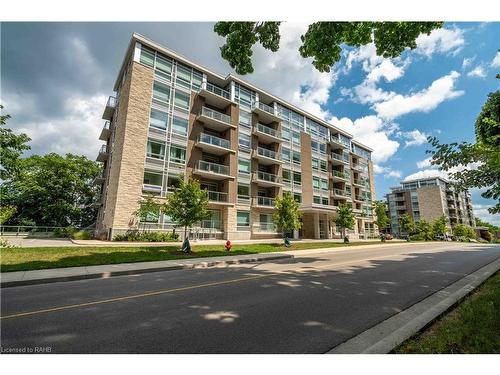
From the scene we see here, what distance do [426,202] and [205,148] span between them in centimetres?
8319

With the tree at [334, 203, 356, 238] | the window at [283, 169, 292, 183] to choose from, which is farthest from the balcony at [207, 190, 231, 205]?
the tree at [334, 203, 356, 238]

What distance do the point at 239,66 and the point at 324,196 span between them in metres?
→ 37.2

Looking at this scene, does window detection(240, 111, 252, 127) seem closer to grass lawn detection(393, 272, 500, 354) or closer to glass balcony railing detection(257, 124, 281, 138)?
glass balcony railing detection(257, 124, 281, 138)

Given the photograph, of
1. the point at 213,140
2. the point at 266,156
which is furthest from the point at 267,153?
the point at 213,140

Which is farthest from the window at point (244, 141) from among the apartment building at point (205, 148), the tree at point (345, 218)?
the tree at point (345, 218)

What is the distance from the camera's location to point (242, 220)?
102 feet

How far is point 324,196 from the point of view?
144ft

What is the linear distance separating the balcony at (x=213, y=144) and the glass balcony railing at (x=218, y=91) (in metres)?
6.29

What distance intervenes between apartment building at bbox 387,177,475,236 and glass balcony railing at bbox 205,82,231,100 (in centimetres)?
7570

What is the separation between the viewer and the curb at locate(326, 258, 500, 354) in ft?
12.2

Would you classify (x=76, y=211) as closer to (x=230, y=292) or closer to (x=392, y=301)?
(x=230, y=292)

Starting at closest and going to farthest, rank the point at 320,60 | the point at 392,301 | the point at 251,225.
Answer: the point at 392,301 → the point at 320,60 → the point at 251,225

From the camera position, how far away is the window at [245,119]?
3378cm

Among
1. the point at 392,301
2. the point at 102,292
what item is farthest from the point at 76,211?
the point at 392,301
